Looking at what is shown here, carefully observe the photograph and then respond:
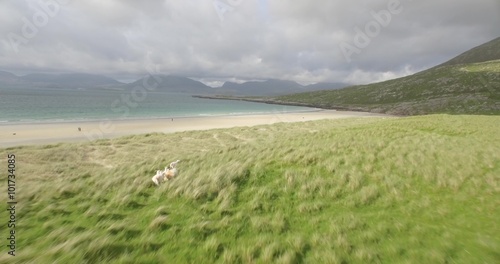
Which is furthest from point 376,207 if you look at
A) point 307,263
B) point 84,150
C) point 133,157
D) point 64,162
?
point 84,150

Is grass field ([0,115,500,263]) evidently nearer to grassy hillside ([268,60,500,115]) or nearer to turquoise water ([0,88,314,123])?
turquoise water ([0,88,314,123])

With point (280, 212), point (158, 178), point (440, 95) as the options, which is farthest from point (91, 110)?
point (440, 95)

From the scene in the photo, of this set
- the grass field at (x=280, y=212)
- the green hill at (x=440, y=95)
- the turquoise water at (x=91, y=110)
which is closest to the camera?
the grass field at (x=280, y=212)

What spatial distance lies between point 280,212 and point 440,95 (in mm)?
131334

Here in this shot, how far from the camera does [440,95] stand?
10494 cm

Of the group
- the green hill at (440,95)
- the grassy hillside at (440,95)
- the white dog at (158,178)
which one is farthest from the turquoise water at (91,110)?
the white dog at (158,178)

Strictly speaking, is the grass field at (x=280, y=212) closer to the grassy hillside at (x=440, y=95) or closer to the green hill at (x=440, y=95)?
the green hill at (x=440, y=95)

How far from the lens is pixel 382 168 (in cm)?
986

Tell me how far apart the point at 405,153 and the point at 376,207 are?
6.43 metres

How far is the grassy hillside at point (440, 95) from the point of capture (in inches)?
2955

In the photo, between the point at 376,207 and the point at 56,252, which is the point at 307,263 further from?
the point at 56,252

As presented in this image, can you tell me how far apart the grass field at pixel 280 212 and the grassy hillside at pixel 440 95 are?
78.4 m

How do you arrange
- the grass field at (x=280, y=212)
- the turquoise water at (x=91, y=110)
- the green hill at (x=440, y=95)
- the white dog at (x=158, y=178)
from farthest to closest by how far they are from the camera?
the green hill at (x=440, y=95) < the turquoise water at (x=91, y=110) < the white dog at (x=158, y=178) < the grass field at (x=280, y=212)

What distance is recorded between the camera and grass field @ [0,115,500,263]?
499cm
